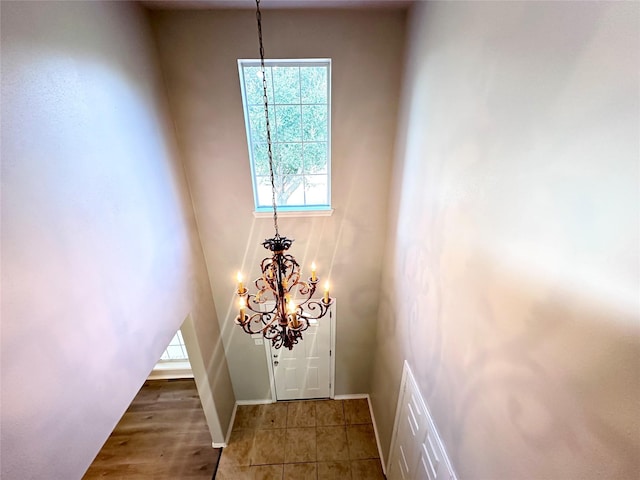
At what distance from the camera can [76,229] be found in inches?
63.4

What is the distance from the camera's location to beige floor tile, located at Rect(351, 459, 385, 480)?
3.54 metres

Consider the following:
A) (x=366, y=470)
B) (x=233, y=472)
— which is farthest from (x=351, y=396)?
(x=233, y=472)

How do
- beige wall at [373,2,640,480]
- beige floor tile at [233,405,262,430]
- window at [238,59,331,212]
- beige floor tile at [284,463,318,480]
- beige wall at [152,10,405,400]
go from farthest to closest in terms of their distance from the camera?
beige floor tile at [233,405,262,430], beige floor tile at [284,463,318,480], window at [238,59,331,212], beige wall at [152,10,405,400], beige wall at [373,2,640,480]

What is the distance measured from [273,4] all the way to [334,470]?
4844 millimetres

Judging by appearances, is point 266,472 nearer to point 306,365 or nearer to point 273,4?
point 306,365

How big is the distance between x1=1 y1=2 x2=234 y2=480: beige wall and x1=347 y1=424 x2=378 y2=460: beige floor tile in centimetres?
282

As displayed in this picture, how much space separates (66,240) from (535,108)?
2232mm

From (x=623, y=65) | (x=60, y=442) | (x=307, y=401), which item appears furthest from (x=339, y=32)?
(x=307, y=401)

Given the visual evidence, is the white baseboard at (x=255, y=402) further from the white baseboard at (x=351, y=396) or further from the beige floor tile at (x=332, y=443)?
the white baseboard at (x=351, y=396)

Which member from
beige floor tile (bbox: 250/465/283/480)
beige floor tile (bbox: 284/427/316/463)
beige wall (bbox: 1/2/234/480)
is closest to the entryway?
beige floor tile (bbox: 284/427/316/463)

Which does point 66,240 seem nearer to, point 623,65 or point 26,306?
point 26,306

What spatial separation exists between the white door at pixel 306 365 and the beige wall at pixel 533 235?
2032mm

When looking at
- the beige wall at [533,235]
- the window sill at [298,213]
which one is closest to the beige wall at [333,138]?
the window sill at [298,213]

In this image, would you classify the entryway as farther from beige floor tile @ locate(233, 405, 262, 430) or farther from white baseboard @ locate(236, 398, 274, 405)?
beige floor tile @ locate(233, 405, 262, 430)
